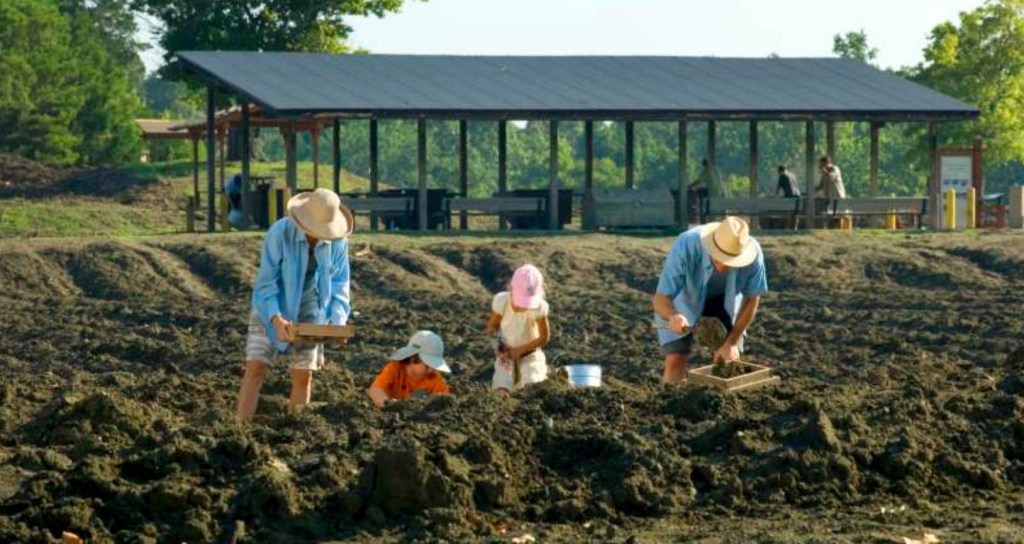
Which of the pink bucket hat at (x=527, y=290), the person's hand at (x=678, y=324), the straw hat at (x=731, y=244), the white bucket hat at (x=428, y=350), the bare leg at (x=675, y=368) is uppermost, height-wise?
the straw hat at (x=731, y=244)

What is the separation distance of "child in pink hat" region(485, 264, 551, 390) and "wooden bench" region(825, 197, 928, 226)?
22.1 m

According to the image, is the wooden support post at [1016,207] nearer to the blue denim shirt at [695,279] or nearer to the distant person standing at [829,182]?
the distant person standing at [829,182]

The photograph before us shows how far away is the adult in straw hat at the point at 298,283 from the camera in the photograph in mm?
14016

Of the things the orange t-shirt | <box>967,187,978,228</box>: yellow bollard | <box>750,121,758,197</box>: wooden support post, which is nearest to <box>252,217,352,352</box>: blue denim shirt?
the orange t-shirt

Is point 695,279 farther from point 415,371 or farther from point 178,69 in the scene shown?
point 178,69

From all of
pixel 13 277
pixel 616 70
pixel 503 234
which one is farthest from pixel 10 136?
pixel 13 277

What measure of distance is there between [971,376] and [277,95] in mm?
20473

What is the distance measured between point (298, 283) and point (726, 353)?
252 centimetres

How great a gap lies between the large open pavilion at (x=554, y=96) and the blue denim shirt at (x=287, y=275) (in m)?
20.1

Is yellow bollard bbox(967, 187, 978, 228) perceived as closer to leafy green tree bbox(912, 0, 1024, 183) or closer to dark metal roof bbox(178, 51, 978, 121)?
dark metal roof bbox(178, 51, 978, 121)

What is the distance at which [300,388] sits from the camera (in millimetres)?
14555

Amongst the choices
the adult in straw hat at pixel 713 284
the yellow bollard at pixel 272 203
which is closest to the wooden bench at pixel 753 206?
the yellow bollard at pixel 272 203

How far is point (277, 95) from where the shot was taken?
35281 mm

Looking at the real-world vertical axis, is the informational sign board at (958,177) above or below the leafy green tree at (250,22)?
below
